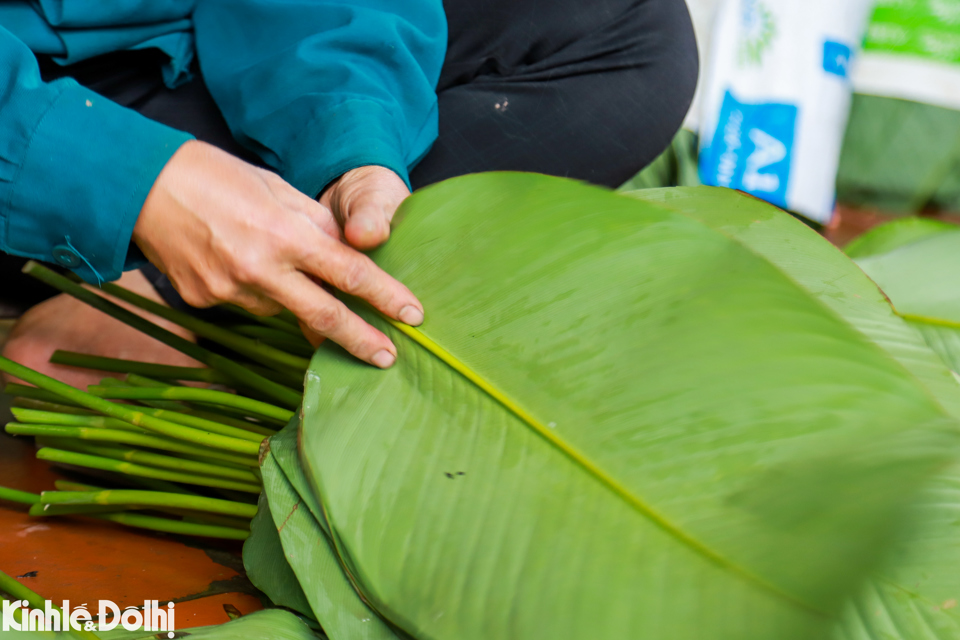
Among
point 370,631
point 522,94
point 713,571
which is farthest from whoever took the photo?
point 522,94

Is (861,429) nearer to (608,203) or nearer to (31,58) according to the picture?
(608,203)

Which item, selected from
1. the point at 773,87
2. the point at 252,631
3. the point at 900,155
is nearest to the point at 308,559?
the point at 252,631

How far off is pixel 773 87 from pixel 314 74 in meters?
0.95

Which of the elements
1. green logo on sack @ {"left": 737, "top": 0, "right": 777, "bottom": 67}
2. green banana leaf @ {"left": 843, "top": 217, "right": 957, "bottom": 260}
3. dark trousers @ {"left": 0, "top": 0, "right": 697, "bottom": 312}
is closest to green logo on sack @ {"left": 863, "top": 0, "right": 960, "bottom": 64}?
green logo on sack @ {"left": 737, "top": 0, "right": 777, "bottom": 67}

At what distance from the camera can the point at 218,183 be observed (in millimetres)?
365

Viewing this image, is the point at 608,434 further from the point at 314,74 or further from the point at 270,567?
the point at 314,74

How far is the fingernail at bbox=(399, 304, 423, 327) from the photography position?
34 cm

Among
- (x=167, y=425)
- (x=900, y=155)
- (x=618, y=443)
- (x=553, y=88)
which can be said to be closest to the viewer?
(x=618, y=443)

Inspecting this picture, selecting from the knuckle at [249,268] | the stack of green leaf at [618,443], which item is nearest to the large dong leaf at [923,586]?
the stack of green leaf at [618,443]

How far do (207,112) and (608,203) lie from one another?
19.7 inches

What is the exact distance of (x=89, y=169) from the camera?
37 centimetres

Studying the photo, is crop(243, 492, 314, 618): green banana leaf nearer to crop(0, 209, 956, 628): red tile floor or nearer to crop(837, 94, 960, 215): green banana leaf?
crop(0, 209, 956, 628): red tile floor

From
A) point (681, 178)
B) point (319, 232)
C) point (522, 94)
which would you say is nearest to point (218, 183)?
point (319, 232)

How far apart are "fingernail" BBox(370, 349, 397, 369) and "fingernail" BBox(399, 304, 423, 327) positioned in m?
0.02
